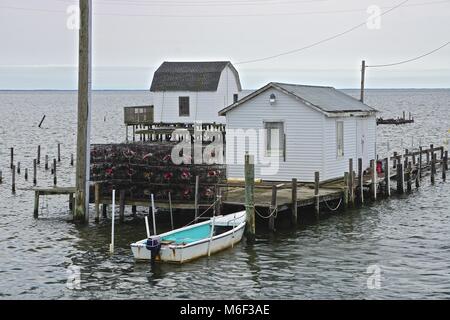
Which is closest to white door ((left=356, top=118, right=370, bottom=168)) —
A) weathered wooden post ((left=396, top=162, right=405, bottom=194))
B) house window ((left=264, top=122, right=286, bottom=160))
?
weathered wooden post ((left=396, top=162, right=405, bottom=194))

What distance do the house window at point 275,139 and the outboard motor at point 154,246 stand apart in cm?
1170

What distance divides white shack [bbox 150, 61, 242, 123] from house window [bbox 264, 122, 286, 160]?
23618mm

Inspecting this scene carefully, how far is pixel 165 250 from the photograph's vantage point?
2323 cm

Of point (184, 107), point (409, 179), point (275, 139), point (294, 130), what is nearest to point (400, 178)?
point (409, 179)

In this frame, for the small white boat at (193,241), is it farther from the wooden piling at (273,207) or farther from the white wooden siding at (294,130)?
the white wooden siding at (294,130)

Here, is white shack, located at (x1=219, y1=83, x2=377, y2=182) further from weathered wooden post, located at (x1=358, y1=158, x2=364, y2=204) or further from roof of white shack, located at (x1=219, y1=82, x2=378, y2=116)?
weathered wooden post, located at (x1=358, y1=158, x2=364, y2=204)

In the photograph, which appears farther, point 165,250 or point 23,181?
point 23,181

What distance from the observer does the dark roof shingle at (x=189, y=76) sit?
58.2m

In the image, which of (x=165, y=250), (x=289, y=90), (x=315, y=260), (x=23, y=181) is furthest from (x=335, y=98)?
(x=23, y=181)

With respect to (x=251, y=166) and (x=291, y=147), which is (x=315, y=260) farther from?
(x=291, y=147)

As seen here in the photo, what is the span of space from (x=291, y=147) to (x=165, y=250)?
11.8 m

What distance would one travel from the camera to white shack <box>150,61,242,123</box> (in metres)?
58.1
